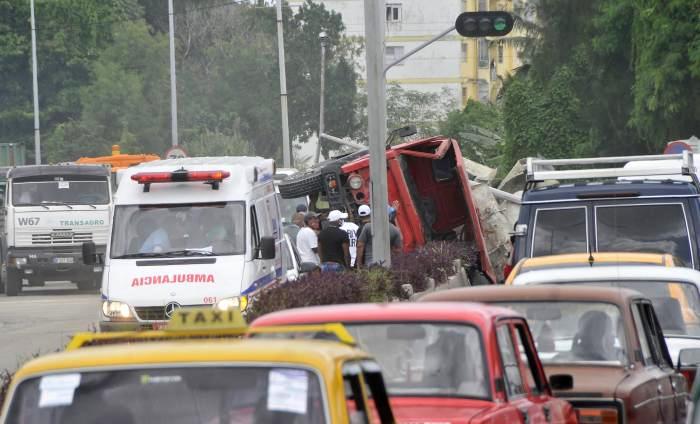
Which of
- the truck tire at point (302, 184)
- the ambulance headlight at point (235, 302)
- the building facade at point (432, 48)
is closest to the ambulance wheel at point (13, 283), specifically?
the truck tire at point (302, 184)

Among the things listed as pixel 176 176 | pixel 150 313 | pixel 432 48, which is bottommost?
pixel 150 313

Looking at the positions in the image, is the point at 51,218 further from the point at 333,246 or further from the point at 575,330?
the point at 575,330

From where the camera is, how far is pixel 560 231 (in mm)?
18094

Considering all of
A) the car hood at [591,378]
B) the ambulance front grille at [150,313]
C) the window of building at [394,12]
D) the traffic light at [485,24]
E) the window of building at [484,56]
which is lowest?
the ambulance front grille at [150,313]

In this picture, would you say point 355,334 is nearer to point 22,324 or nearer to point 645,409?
point 645,409

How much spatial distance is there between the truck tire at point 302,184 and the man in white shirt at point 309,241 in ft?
9.60

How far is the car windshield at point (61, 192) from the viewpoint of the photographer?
3425cm

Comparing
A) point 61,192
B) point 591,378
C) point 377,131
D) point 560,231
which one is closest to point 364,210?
point 377,131

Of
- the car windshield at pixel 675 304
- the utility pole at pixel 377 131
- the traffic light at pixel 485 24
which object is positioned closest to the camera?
the car windshield at pixel 675 304

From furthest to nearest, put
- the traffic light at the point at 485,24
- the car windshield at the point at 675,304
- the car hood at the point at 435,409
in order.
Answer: the traffic light at the point at 485,24 → the car windshield at the point at 675,304 → the car hood at the point at 435,409

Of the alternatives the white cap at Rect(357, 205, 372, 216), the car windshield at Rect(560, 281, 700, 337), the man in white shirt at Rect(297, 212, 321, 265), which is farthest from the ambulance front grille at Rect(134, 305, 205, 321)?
the white cap at Rect(357, 205, 372, 216)

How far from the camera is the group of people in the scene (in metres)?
21.4

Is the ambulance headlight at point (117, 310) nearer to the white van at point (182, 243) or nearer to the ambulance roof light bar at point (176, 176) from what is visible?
the white van at point (182, 243)

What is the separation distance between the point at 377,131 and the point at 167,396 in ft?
49.1
